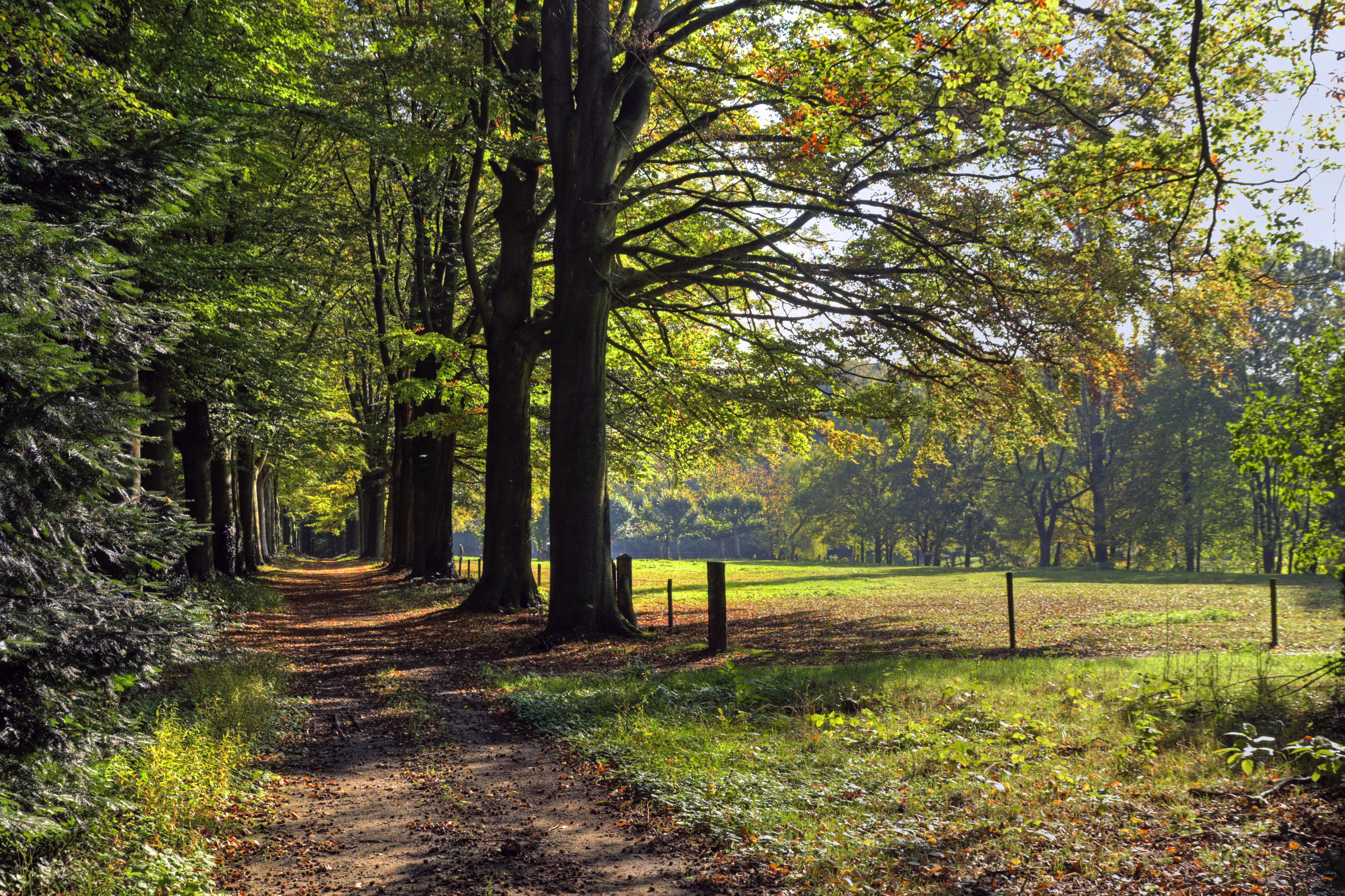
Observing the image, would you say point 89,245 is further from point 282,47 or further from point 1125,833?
point 282,47

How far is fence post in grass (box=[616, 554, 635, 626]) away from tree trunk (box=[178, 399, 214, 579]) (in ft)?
33.3

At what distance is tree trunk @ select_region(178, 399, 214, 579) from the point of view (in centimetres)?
1891

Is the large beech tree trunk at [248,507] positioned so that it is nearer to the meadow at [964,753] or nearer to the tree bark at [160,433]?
the tree bark at [160,433]

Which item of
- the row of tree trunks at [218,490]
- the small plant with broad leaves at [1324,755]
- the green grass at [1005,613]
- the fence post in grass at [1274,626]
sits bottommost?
the green grass at [1005,613]

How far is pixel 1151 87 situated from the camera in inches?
402

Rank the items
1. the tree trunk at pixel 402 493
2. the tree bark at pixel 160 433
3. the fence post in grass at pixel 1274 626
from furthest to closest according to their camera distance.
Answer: the tree trunk at pixel 402 493 < the tree bark at pixel 160 433 < the fence post in grass at pixel 1274 626

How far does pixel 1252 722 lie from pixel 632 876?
546cm

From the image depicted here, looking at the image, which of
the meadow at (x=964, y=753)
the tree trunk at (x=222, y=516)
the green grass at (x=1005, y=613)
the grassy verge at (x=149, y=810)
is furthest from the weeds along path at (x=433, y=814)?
the tree trunk at (x=222, y=516)

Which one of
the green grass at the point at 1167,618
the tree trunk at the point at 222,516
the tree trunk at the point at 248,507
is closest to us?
the green grass at the point at 1167,618

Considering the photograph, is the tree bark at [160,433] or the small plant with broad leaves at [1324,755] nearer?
the small plant with broad leaves at [1324,755]

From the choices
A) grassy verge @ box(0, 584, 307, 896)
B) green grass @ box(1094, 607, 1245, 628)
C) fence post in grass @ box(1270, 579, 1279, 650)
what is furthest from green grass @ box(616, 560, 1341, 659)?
grassy verge @ box(0, 584, 307, 896)

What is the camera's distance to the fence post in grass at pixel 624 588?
48.7 feet

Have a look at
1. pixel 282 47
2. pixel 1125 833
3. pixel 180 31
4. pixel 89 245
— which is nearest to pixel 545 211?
pixel 282 47

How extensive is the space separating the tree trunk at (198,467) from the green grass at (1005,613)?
10425 mm
